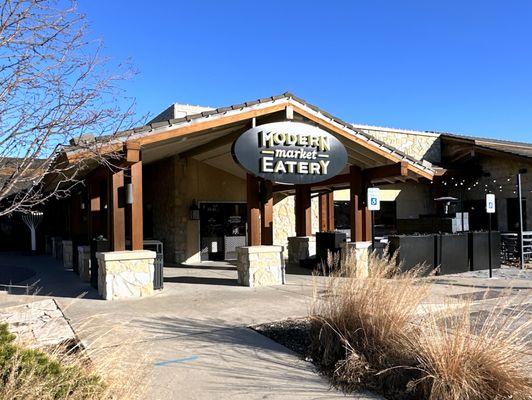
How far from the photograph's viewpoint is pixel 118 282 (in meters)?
9.03

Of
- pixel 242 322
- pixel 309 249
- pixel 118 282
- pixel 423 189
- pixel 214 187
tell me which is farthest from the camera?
pixel 423 189

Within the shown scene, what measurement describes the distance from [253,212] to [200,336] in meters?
4.80

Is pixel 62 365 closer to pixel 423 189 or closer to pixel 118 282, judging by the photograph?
pixel 118 282

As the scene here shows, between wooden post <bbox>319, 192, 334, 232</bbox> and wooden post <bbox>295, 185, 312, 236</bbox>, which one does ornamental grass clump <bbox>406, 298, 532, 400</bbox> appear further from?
wooden post <bbox>319, 192, 334, 232</bbox>

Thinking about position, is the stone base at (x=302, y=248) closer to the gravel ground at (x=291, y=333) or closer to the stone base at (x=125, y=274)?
the stone base at (x=125, y=274)

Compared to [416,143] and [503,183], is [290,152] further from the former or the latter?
[416,143]

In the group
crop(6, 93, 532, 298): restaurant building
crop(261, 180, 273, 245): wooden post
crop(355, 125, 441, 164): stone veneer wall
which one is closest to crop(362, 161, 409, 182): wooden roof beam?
crop(6, 93, 532, 298): restaurant building

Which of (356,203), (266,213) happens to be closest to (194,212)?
(266,213)

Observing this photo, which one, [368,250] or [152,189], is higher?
[152,189]

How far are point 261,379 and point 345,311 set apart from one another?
1283 mm

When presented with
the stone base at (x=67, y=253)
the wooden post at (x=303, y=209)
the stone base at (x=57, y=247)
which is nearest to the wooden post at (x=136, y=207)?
the stone base at (x=67, y=253)

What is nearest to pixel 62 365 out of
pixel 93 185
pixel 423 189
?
pixel 93 185

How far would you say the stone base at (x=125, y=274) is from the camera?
8.95m

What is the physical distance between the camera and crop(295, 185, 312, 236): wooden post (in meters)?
15.2
